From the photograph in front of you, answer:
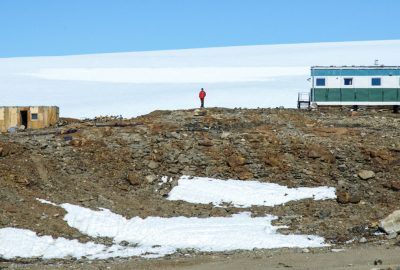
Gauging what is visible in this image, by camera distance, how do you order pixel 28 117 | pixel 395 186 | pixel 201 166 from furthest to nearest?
pixel 28 117, pixel 201 166, pixel 395 186

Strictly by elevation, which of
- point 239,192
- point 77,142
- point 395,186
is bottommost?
point 239,192

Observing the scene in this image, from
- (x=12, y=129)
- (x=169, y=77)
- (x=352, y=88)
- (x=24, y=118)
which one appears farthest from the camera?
(x=169, y=77)

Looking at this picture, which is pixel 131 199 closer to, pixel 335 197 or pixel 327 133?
pixel 335 197

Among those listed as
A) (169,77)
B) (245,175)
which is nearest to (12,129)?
(245,175)

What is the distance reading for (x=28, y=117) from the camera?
37562mm

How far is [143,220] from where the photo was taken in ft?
79.2

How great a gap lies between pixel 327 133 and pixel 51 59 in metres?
92.4

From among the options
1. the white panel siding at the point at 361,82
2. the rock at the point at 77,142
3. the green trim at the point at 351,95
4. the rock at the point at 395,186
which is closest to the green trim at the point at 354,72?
the white panel siding at the point at 361,82

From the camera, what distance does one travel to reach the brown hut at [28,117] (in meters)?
37.2

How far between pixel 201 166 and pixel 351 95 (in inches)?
627

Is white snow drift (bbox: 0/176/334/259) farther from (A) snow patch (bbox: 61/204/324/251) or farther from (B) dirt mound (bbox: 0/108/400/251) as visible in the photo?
(B) dirt mound (bbox: 0/108/400/251)

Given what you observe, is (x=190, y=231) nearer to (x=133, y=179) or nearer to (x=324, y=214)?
(x=324, y=214)

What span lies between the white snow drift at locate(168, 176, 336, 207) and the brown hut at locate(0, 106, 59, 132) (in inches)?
486

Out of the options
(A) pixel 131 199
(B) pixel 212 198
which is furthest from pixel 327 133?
(A) pixel 131 199
